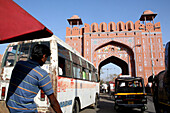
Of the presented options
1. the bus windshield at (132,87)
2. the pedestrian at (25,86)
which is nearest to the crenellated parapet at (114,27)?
the bus windshield at (132,87)

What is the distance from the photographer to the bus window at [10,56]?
464cm

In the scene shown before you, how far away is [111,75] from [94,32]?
48.6 meters

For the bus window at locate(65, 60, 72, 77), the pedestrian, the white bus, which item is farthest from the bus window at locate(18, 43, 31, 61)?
the pedestrian

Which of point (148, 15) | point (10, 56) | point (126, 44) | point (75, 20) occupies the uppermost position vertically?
point (148, 15)

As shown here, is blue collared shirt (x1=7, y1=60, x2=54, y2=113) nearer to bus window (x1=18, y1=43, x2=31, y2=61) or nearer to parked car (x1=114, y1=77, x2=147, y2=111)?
bus window (x1=18, y1=43, x2=31, y2=61)

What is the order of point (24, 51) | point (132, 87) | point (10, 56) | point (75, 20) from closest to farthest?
1. point (24, 51)
2. point (10, 56)
3. point (132, 87)
4. point (75, 20)

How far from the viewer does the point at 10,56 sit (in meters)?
4.73

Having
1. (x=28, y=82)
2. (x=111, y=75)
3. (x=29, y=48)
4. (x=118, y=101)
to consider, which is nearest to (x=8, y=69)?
(x=29, y=48)

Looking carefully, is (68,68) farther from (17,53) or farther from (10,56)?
(10,56)

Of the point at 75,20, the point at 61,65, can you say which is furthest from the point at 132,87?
the point at 75,20

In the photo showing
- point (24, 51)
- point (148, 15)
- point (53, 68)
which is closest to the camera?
point (53, 68)

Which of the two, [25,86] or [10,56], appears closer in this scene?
[25,86]

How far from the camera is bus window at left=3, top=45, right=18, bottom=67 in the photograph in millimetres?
4639

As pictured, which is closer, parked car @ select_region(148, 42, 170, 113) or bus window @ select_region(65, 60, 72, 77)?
parked car @ select_region(148, 42, 170, 113)
